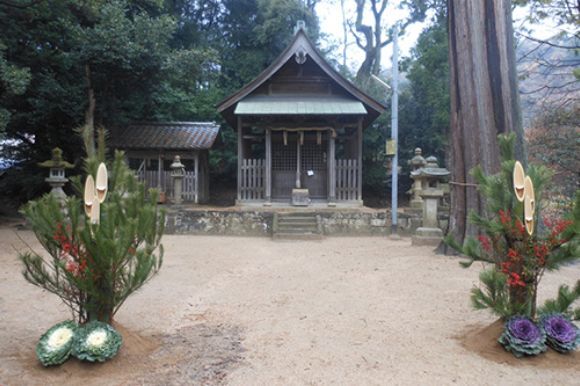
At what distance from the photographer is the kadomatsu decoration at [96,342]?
3.14 metres

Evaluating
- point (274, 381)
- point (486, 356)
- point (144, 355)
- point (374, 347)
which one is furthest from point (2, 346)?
point (486, 356)

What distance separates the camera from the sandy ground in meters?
3.07

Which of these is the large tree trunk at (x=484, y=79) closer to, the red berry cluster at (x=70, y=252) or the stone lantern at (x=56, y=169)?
the red berry cluster at (x=70, y=252)

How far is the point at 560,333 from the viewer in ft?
10.7

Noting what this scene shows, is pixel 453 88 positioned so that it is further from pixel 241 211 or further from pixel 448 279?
pixel 241 211

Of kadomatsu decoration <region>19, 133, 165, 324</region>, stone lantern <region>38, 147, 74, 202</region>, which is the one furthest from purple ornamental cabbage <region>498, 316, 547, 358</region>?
stone lantern <region>38, 147, 74, 202</region>

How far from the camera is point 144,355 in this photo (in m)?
3.45

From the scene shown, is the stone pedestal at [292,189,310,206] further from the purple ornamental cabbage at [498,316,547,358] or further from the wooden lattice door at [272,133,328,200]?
the purple ornamental cabbage at [498,316,547,358]

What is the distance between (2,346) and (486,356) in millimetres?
4110

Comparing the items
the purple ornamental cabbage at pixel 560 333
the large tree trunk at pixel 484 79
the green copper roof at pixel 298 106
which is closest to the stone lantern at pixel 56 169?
the green copper roof at pixel 298 106

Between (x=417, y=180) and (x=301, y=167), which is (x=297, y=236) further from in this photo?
(x=301, y=167)

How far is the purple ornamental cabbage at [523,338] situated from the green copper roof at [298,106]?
1018cm

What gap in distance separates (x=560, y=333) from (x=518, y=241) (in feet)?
2.54

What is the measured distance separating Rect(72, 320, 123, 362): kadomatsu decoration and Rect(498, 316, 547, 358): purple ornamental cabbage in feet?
10.3
